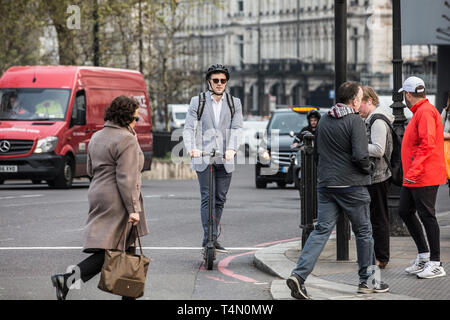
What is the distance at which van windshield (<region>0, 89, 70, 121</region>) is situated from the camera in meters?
23.7

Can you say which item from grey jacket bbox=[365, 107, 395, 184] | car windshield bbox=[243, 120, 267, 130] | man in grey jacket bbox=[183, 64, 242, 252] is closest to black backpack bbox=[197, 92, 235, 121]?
man in grey jacket bbox=[183, 64, 242, 252]

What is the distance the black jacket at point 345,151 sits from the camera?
855 cm

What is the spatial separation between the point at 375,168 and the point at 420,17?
1385 cm

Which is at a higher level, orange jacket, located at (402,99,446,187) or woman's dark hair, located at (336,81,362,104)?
woman's dark hair, located at (336,81,362,104)

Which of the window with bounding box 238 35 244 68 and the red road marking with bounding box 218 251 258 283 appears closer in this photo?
the red road marking with bounding box 218 251 258 283

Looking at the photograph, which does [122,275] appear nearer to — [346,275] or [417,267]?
[346,275]

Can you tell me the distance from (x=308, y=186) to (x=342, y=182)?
210 centimetres

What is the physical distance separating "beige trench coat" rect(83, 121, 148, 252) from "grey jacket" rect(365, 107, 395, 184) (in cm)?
236

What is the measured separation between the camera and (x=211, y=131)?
35.9 feet

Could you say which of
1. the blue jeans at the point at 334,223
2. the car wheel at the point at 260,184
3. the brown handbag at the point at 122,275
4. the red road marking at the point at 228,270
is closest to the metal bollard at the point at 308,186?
the red road marking at the point at 228,270

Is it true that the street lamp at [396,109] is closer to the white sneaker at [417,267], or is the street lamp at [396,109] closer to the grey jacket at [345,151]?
the white sneaker at [417,267]

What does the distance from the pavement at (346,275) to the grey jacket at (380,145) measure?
0.87 m

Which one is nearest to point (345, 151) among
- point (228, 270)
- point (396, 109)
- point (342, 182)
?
point (342, 182)

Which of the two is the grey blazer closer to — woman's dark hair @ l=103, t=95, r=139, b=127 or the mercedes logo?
woman's dark hair @ l=103, t=95, r=139, b=127
